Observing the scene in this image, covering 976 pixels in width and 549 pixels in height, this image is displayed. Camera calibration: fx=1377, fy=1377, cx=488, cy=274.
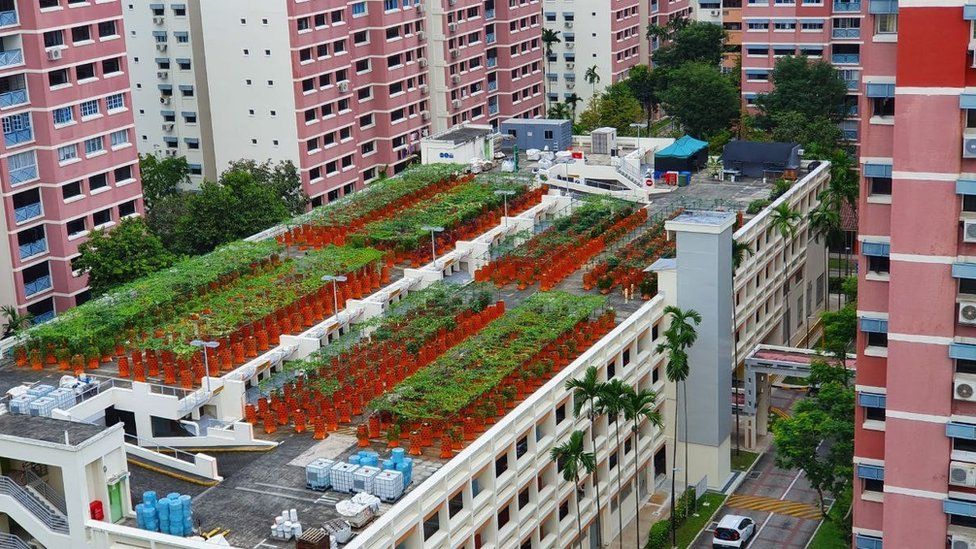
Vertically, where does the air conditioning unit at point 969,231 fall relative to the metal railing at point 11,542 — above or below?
above

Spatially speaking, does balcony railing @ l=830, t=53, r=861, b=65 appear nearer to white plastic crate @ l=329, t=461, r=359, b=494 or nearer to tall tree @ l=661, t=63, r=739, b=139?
tall tree @ l=661, t=63, r=739, b=139

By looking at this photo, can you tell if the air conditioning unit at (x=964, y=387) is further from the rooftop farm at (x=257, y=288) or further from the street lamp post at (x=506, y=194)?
the street lamp post at (x=506, y=194)

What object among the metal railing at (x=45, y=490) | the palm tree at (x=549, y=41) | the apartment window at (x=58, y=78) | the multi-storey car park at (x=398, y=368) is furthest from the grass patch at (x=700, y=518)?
the palm tree at (x=549, y=41)

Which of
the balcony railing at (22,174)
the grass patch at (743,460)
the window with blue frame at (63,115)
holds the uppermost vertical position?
the window with blue frame at (63,115)

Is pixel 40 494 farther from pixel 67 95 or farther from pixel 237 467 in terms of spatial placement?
pixel 67 95

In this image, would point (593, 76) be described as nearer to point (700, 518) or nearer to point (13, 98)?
point (13, 98)

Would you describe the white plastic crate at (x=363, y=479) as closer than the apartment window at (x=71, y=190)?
Yes

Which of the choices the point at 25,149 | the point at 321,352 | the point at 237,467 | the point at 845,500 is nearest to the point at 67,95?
the point at 25,149
